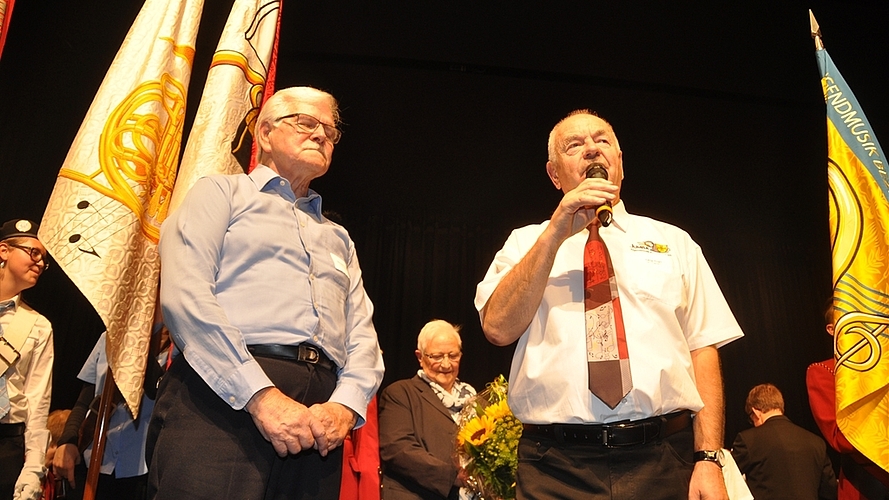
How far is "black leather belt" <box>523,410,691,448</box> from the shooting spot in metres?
1.63

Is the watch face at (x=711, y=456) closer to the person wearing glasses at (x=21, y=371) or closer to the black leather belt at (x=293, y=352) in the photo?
the black leather belt at (x=293, y=352)

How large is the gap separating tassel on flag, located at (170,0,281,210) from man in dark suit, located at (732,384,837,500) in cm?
345

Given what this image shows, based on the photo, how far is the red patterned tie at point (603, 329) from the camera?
163 cm

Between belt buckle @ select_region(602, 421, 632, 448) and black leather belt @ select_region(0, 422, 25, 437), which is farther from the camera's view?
black leather belt @ select_region(0, 422, 25, 437)

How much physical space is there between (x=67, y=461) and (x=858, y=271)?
3.19m

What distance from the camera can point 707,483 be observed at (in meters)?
1.64

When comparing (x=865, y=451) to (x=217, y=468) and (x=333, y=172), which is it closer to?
(x=217, y=468)

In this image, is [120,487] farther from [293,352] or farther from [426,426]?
[293,352]

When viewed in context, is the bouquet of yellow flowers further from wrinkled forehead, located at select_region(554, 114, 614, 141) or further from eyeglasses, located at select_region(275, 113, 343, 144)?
eyeglasses, located at select_region(275, 113, 343, 144)

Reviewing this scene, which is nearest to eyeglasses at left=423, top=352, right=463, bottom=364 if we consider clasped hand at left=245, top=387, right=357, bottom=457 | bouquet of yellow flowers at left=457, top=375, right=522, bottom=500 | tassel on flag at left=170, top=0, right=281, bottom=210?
bouquet of yellow flowers at left=457, top=375, right=522, bottom=500

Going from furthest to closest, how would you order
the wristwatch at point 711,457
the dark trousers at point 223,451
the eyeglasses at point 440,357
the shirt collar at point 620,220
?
the eyeglasses at point 440,357
the shirt collar at point 620,220
the wristwatch at point 711,457
the dark trousers at point 223,451

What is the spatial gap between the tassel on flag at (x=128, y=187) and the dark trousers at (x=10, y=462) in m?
1.10

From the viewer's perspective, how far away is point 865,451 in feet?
7.15

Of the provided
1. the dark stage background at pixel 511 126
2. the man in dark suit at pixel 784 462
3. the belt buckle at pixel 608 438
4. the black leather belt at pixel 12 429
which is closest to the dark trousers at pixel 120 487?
the black leather belt at pixel 12 429
